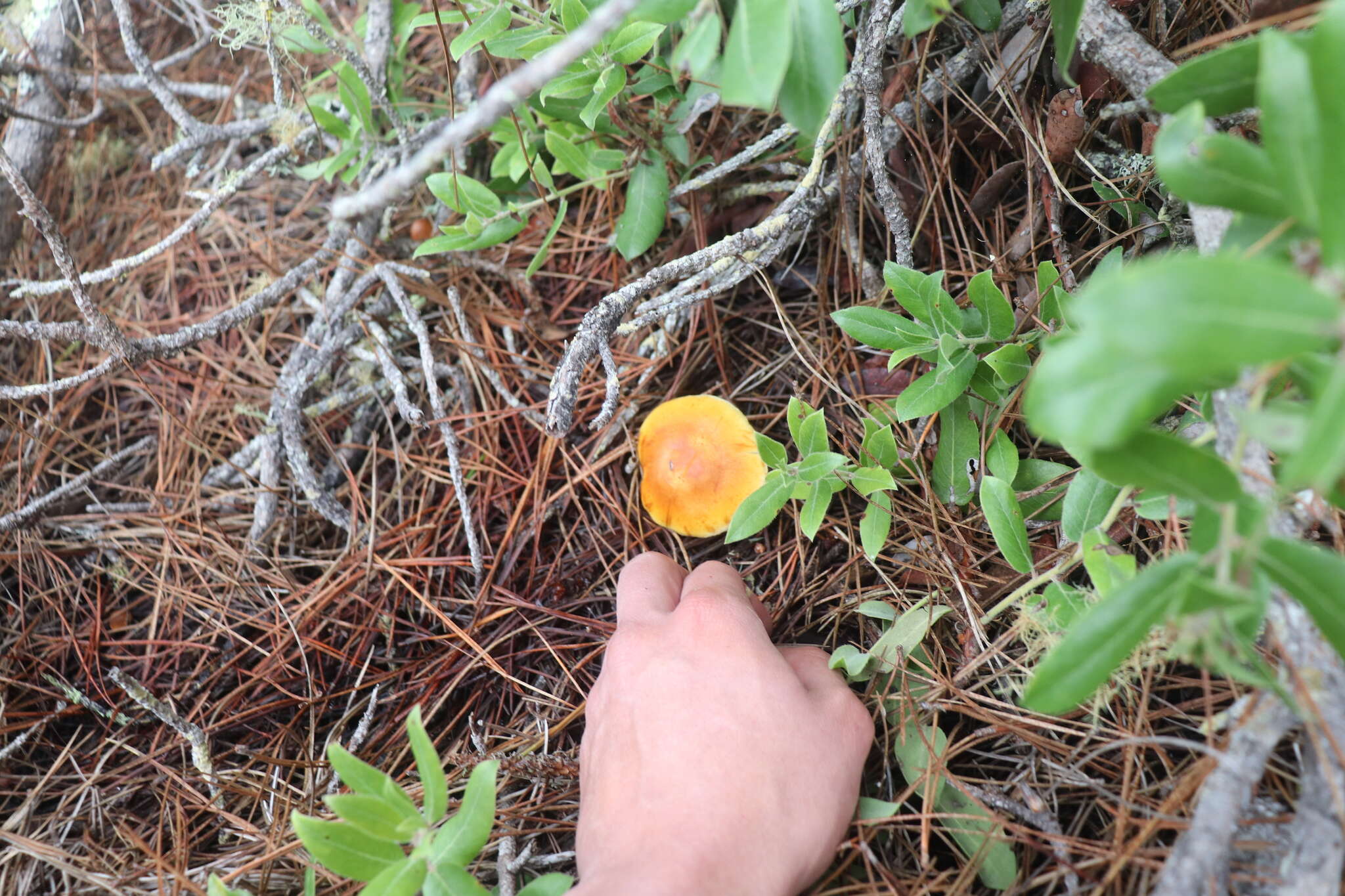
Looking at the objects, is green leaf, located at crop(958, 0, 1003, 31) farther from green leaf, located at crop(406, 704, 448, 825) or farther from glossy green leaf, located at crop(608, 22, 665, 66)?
green leaf, located at crop(406, 704, 448, 825)

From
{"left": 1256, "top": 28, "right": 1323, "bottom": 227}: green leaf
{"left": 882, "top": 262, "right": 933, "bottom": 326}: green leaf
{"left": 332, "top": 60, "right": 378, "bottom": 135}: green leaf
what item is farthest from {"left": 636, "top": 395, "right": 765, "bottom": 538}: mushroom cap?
{"left": 332, "top": 60, "right": 378, "bottom": 135}: green leaf

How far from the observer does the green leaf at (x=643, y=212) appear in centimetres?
200

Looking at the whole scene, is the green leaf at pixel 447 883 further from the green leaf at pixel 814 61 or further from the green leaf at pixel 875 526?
the green leaf at pixel 814 61

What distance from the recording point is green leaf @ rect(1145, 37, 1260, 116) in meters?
1.00

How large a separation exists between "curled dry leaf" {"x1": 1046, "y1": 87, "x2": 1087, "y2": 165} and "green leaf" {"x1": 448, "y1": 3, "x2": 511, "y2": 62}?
1180 mm

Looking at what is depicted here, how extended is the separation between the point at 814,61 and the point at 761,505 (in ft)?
2.81

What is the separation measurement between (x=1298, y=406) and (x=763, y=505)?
3.10 ft

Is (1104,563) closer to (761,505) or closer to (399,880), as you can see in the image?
(761,505)

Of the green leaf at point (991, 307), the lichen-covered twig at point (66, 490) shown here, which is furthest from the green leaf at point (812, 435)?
the lichen-covered twig at point (66, 490)

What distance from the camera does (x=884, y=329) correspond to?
163 cm

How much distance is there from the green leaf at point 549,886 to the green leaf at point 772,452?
87 centimetres

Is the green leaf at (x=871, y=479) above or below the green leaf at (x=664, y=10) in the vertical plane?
below

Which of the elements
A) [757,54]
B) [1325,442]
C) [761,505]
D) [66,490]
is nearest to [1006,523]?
[761,505]

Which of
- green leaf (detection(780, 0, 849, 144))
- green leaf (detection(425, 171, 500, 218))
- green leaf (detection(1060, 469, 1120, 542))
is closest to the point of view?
green leaf (detection(780, 0, 849, 144))
